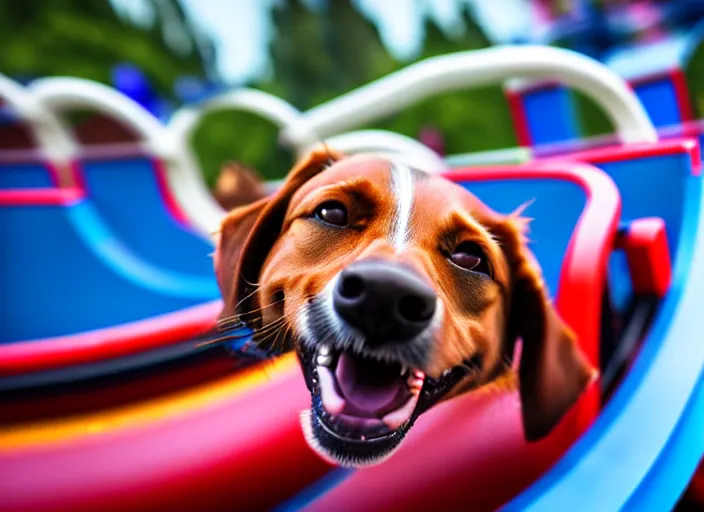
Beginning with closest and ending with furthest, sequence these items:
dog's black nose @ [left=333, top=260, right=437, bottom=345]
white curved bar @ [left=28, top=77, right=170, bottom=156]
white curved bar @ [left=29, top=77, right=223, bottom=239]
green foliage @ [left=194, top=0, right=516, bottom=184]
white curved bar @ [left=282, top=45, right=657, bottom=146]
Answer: dog's black nose @ [left=333, top=260, right=437, bottom=345] < white curved bar @ [left=282, top=45, right=657, bottom=146] < white curved bar @ [left=29, top=77, right=223, bottom=239] < white curved bar @ [left=28, top=77, right=170, bottom=156] < green foliage @ [left=194, top=0, right=516, bottom=184]

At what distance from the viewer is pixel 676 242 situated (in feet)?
2.39

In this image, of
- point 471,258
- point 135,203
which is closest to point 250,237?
point 471,258

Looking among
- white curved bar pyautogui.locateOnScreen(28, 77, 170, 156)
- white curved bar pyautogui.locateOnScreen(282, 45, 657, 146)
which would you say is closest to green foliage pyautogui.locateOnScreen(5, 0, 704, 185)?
white curved bar pyautogui.locateOnScreen(28, 77, 170, 156)

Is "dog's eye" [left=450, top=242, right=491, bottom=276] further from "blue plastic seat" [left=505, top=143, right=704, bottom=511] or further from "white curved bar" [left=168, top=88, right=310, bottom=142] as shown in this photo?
"white curved bar" [left=168, top=88, right=310, bottom=142]

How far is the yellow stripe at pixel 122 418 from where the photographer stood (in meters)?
0.58

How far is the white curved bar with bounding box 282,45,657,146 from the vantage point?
74 cm

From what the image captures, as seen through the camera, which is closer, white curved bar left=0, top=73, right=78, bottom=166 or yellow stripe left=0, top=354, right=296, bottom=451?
yellow stripe left=0, top=354, right=296, bottom=451

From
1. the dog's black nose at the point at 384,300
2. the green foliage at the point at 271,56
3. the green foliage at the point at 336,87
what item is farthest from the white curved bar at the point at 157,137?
the green foliage at the point at 336,87

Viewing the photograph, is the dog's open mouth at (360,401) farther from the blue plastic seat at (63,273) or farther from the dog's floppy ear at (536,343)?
the blue plastic seat at (63,273)

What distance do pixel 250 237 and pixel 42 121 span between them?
1.77 m

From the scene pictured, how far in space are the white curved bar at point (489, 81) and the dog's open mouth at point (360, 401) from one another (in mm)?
430

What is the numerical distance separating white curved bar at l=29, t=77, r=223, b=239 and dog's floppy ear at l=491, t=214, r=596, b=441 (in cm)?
94

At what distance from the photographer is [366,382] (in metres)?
0.43

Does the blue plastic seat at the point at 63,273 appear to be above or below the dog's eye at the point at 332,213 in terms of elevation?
above
